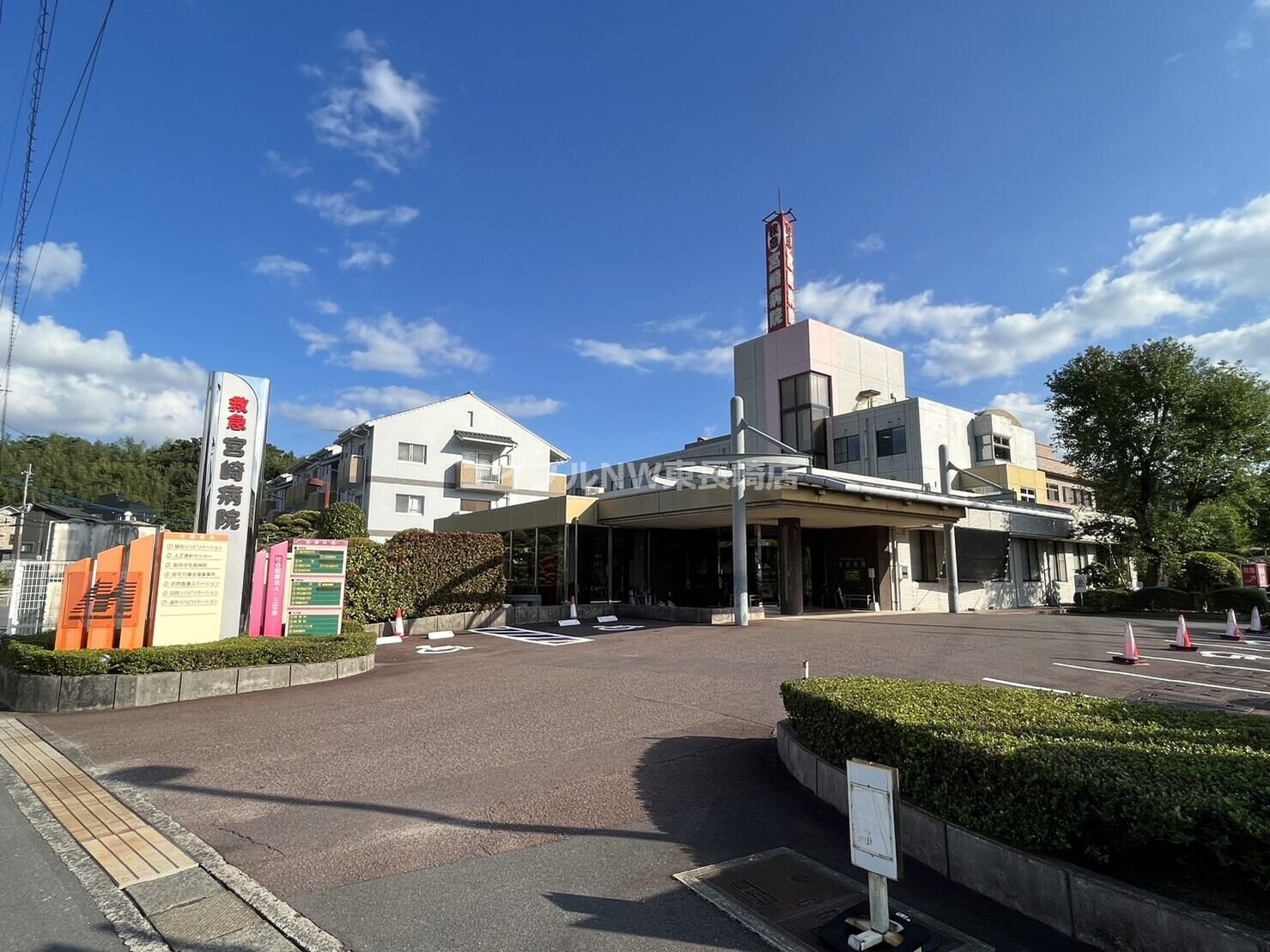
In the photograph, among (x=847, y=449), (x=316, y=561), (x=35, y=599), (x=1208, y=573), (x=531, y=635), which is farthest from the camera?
(x=847, y=449)

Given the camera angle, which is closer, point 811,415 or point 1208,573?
point 1208,573

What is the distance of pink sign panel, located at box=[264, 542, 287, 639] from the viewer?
38.7 feet

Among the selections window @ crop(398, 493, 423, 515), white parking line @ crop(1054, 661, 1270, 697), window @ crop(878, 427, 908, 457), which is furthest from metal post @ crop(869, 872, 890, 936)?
window @ crop(398, 493, 423, 515)

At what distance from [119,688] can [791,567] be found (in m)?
16.8

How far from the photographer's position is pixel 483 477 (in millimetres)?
37625

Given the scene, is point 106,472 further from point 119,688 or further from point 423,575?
point 119,688

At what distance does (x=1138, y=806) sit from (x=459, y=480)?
35332 mm

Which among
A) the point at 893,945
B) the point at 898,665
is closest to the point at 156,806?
the point at 893,945

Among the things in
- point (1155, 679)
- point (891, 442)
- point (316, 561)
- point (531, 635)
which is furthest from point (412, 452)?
point (1155, 679)

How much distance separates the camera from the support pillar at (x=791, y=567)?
20.8 metres

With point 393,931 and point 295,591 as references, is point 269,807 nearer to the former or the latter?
point 393,931

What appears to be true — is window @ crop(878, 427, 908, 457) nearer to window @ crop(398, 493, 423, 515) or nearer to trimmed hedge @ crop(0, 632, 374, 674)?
window @ crop(398, 493, 423, 515)

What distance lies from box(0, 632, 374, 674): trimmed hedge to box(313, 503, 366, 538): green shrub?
12.5 metres

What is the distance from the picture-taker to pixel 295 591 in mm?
12102
